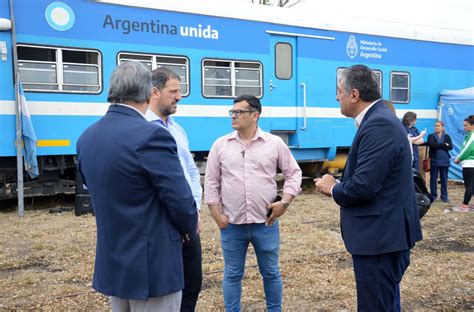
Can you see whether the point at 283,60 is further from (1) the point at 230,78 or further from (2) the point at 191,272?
(2) the point at 191,272

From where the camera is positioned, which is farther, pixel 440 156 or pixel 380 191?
pixel 440 156

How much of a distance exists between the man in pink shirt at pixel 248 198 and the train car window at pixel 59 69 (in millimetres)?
5353

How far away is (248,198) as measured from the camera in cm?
360

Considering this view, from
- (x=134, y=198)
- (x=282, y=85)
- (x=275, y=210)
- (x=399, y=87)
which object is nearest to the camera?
(x=134, y=198)

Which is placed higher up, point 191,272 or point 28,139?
point 28,139

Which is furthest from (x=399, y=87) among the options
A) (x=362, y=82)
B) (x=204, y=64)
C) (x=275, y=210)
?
(x=362, y=82)

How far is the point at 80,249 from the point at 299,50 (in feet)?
20.9

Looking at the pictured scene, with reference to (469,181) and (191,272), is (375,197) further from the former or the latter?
(469,181)

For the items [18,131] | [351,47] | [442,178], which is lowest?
[442,178]

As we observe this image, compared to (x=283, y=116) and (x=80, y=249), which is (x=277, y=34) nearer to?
(x=283, y=116)

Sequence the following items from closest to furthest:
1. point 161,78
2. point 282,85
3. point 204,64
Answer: point 161,78 < point 204,64 < point 282,85

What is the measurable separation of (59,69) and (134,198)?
21.5ft

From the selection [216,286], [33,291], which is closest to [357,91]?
[216,286]

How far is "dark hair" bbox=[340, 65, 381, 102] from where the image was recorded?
2.89m
